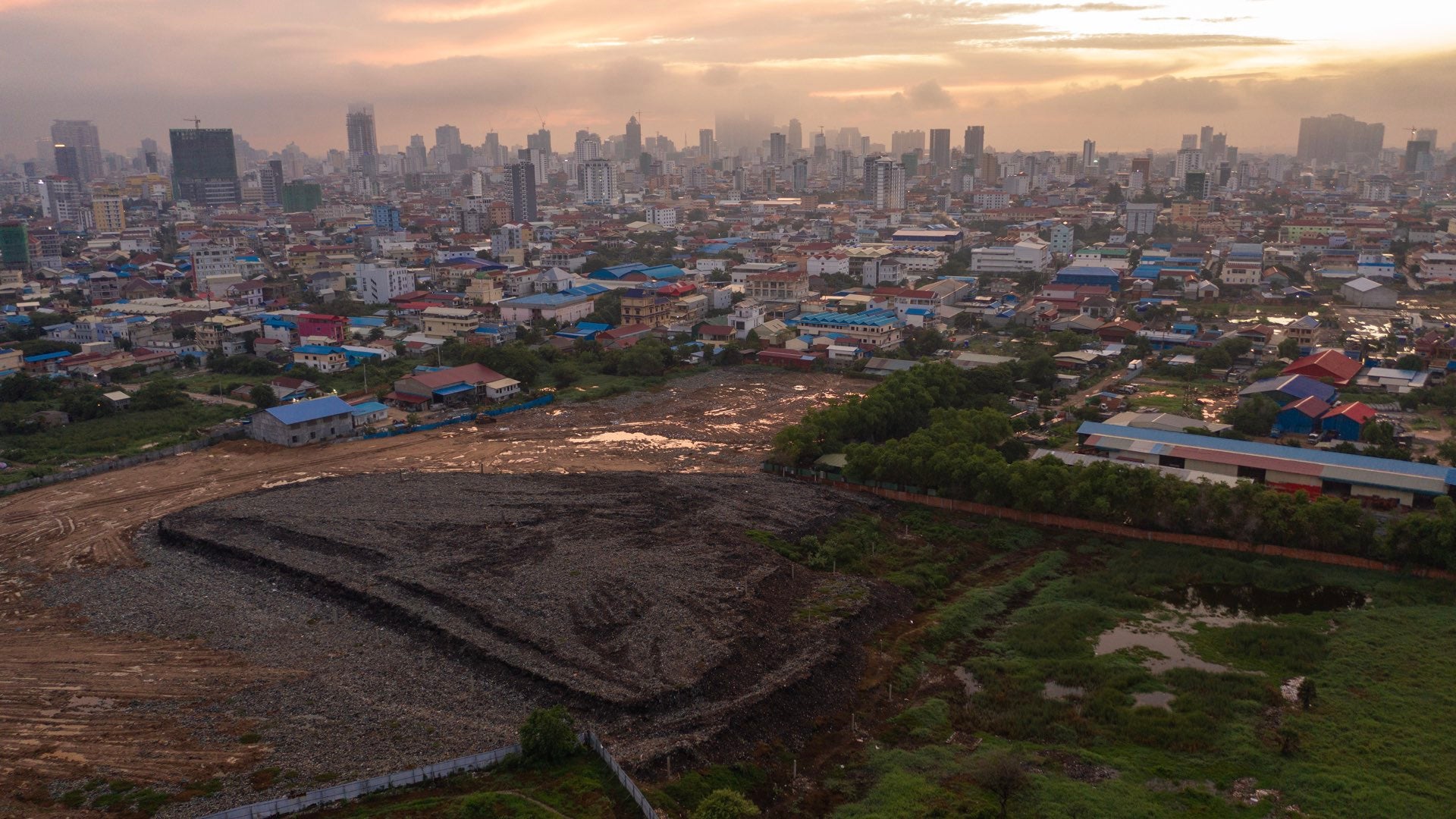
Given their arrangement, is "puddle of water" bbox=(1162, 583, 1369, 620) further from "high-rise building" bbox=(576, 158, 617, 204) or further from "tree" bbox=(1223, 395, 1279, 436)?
"high-rise building" bbox=(576, 158, 617, 204)

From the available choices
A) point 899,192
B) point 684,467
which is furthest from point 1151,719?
point 899,192

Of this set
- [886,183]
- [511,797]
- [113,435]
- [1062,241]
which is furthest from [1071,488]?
[886,183]

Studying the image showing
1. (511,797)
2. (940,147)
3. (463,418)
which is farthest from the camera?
(940,147)

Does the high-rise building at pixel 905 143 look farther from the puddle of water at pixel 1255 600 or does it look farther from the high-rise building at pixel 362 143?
the puddle of water at pixel 1255 600

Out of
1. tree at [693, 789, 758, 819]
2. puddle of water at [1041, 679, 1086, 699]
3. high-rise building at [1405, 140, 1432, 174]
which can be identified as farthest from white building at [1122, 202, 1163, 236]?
high-rise building at [1405, 140, 1432, 174]

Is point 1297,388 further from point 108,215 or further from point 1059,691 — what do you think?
point 108,215

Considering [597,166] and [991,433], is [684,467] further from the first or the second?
[597,166]
